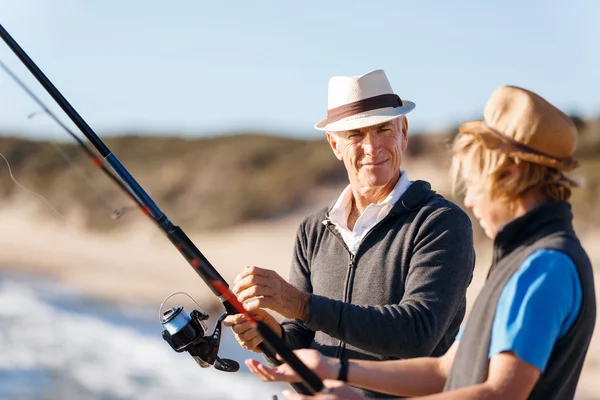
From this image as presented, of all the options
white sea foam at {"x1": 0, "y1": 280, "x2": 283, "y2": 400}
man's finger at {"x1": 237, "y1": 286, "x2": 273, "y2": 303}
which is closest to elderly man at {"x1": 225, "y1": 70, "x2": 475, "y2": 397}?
man's finger at {"x1": 237, "y1": 286, "x2": 273, "y2": 303}

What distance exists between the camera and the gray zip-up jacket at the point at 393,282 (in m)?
2.54

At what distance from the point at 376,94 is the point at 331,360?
39.7 inches

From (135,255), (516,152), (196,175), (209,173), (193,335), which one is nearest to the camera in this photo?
(516,152)

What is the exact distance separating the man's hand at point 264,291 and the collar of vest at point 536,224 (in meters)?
0.80

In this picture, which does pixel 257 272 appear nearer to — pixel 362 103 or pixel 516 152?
pixel 362 103

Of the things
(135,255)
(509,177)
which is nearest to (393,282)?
(509,177)

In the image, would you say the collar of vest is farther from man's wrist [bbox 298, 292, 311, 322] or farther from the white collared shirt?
the white collared shirt

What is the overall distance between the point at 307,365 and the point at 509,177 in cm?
61

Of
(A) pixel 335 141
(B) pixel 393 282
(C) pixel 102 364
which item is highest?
(A) pixel 335 141

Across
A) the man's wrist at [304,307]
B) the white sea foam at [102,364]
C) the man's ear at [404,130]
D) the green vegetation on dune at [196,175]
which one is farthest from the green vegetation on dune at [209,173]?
the man's wrist at [304,307]

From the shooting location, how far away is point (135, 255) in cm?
2241

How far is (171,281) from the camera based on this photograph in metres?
18.5

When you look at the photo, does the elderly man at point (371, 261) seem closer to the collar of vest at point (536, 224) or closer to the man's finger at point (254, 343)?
the man's finger at point (254, 343)

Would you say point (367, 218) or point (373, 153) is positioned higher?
point (373, 153)
